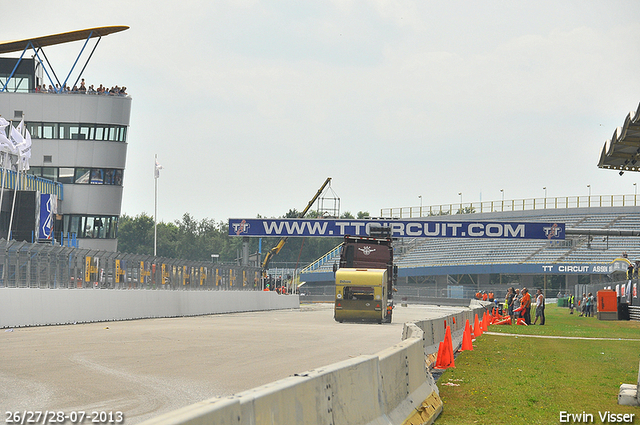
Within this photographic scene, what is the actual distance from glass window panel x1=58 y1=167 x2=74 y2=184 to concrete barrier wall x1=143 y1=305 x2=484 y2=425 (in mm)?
57451

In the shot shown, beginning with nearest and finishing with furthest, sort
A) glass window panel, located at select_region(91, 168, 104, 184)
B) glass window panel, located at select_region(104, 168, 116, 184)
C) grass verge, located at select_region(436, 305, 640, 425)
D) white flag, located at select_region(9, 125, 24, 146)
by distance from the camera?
grass verge, located at select_region(436, 305, 640, 425) < white flag, located at select_region(9, 125, 24, 146) < glass window panel, located at select_region(91, 168, 104, 184) < glass window panel, located at select_region(104, 168, 116, 184)

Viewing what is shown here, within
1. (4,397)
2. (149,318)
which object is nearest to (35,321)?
(149,318)

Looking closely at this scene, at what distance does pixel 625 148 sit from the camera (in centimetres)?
2241

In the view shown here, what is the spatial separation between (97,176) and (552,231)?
114 ft

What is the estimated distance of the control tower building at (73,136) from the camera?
6331 centimetres

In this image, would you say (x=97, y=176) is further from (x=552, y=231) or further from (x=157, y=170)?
(x=552, y=231)

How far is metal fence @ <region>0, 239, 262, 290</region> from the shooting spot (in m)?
23.6

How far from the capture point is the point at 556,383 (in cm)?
1324

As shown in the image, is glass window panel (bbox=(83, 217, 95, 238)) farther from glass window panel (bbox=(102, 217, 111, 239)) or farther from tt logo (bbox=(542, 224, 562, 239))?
tt logo (bbox=(542, 224, 562, 239))

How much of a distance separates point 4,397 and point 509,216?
96292 millimetres

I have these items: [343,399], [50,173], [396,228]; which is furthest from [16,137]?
[343,399]

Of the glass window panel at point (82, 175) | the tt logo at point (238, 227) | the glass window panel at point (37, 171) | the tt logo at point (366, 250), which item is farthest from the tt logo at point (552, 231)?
the glass window panel at point (37, 171)

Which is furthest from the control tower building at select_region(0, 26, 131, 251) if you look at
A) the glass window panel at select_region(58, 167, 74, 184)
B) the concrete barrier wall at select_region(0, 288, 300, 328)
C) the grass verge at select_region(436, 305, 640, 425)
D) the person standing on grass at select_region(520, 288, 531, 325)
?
the grass verge at select_region(436, 305, 640, 425)

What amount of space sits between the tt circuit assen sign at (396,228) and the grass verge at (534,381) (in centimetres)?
3716
